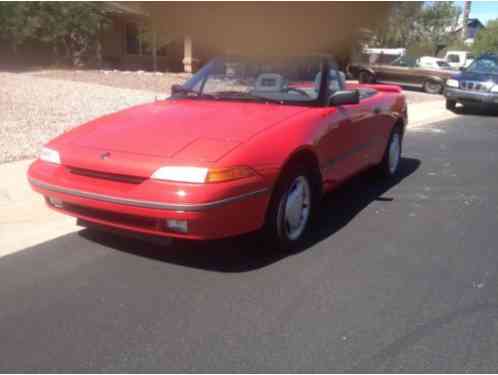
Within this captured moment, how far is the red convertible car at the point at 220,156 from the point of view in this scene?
10.1 ft

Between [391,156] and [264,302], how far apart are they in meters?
3.56

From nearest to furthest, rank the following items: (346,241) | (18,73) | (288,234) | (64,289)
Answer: (64,289) < (288,234) < (346,241) < (18,73)

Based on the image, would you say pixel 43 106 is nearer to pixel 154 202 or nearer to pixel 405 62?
pixel 154 202

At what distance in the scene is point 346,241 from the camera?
411 cm

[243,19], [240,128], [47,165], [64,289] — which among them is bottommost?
[64,289]

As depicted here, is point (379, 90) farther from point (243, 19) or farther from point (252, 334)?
point (243, 19)

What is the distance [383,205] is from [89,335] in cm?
333

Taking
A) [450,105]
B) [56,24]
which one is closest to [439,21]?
[450,105]

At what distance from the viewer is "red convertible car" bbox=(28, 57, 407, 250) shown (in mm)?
3088

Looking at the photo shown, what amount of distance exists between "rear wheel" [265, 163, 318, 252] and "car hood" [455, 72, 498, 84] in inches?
439

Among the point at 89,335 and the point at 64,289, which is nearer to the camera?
the point at 89,335

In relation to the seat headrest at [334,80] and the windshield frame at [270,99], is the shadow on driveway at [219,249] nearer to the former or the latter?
the windshield frame at [270,99]

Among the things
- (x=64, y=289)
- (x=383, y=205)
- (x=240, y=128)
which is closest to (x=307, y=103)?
(x=240, y=128)

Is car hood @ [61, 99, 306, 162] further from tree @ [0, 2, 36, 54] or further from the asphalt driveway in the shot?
tree @ [0, 2, 36, 54]
